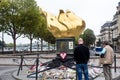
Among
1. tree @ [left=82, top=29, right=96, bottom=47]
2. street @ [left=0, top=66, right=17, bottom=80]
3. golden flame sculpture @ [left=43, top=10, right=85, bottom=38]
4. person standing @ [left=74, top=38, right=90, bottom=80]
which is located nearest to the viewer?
person standing @ [left=74, top=38, right=90, bottom=80]

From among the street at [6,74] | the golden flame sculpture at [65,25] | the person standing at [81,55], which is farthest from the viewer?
the golden flame sculpture at [65,25]

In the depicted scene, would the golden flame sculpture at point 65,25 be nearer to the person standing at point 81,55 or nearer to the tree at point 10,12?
the person standing at point 81,55

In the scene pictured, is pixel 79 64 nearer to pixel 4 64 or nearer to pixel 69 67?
pixel 69 67

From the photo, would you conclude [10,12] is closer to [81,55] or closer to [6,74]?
[6,74]

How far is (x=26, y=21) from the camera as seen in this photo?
69.0 metres

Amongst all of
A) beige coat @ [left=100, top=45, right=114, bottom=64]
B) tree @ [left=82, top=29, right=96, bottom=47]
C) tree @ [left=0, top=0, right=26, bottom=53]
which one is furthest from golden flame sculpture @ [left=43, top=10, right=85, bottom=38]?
tree @ [left=82, top=29, right=96, bottom=47]

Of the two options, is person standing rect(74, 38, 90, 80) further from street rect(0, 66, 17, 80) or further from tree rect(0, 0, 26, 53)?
tree rect(0, 0, 26, 53)

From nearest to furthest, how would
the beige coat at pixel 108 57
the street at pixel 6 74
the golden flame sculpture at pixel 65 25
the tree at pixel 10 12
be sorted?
the beige coat at pixel 108 57 < the street at pixel 6 74 < the golden flame sculpture at pixel 65 25 < the tree at pixel 10 12

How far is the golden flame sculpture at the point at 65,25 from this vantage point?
27891 mm

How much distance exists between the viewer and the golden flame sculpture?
2789cm

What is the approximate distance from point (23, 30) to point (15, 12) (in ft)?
13.1

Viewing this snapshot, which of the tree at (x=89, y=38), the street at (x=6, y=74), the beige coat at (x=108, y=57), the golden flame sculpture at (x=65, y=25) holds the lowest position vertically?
the street at (x=6, y=74)

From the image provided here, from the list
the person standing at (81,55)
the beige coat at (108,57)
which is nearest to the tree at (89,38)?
the beige coat at (108,57)

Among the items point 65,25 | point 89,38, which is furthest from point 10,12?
point 89,38
